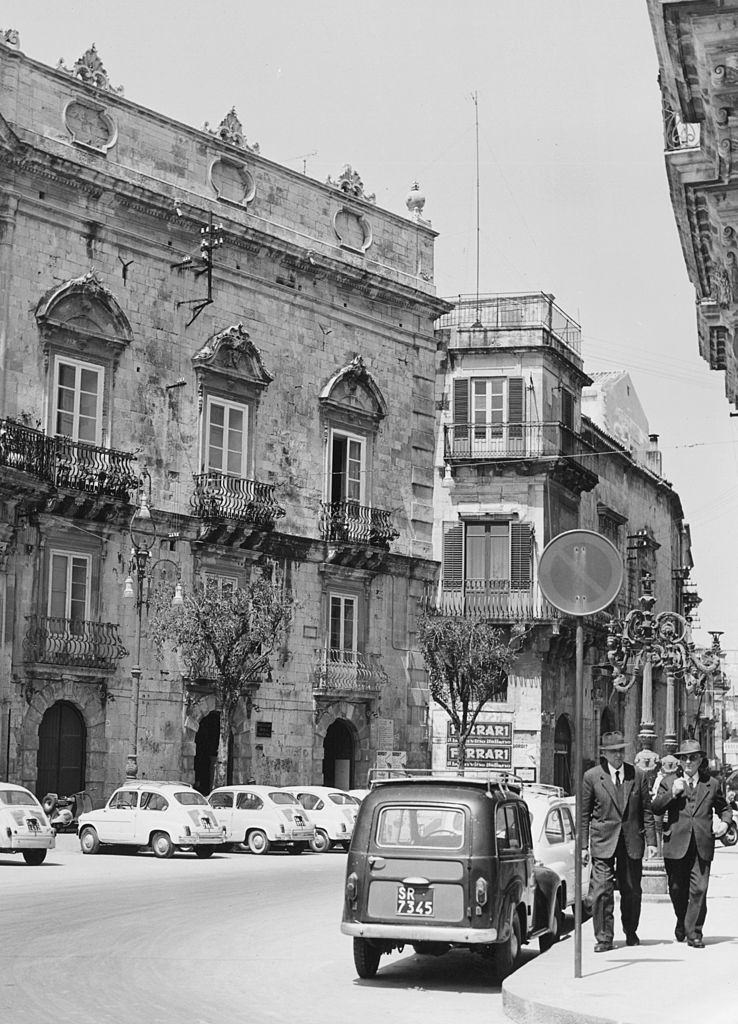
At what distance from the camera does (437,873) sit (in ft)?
40.8

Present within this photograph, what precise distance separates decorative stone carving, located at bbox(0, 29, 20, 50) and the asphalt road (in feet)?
60.7

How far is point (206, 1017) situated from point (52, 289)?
997 inches

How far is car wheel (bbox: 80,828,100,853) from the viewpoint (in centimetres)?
2838

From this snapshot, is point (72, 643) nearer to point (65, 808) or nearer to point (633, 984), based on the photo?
point (65, 808)

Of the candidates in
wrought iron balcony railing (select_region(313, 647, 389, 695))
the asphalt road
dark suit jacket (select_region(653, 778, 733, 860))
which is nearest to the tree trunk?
wrought iron balcony railing (select_region(313, 647, 389, 695))

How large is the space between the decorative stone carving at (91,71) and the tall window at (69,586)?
10391 mm

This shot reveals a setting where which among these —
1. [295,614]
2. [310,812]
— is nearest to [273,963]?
[310,812]

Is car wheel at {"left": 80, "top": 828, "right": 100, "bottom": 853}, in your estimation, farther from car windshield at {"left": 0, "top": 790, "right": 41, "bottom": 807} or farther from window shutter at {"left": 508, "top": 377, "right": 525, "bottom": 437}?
window shutter at {"left": 508, "top": 377, "right": 525, "bottom": 437}

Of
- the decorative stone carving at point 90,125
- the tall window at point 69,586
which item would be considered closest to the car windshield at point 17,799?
the tall window at point 69,586

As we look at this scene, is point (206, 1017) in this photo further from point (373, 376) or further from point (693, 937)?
point (373, 376)

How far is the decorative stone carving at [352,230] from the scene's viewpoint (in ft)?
135

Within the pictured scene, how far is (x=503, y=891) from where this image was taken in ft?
41.1

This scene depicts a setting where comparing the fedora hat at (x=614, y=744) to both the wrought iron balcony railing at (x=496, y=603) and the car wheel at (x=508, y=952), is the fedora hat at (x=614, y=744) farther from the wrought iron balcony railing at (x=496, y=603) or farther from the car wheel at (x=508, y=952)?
the wrought iron balcony railing at (x=496, y=603)

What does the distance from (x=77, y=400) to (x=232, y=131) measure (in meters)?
8.48
